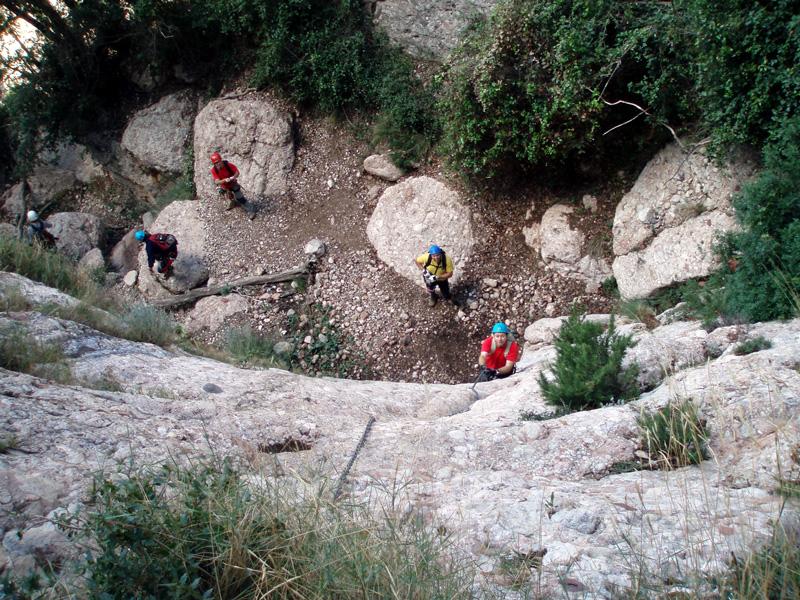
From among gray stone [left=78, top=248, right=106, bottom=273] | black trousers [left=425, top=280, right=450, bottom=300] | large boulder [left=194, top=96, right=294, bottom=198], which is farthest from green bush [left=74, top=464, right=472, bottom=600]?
gray stone [left=78, top=248, right=106, bottom=273]

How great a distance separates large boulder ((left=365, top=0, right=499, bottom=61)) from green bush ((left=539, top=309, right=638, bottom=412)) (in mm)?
8575

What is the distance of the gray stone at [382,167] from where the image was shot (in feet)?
42.1

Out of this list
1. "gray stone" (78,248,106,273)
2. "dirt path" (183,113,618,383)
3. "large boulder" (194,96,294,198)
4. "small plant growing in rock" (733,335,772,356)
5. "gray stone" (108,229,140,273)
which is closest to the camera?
"small plant growing in rock" (733,335,772,356)

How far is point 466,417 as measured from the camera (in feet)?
19.8

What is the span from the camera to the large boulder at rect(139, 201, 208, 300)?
13219 mm

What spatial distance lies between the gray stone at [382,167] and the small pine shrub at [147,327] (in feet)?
20.5

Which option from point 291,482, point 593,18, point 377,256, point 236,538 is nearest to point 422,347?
point 377,256

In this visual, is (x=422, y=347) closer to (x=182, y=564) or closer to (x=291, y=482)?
(x=291, y=482)

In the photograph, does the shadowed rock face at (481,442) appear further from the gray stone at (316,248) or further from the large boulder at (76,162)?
the large boulder at (76,162)

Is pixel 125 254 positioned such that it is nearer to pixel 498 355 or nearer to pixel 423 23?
pixel 423 23

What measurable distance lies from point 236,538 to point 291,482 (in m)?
0.76

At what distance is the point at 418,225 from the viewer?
1198 cm

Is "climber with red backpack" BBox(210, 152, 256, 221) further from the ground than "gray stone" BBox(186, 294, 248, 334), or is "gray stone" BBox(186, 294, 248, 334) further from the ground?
"climber with red backpack" BBox(210, 152, 256, 221)

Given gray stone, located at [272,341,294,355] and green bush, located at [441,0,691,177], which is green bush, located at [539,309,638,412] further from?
gray stone, located at [272,341,294,355]
